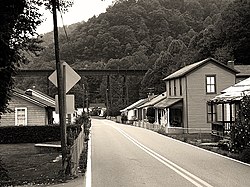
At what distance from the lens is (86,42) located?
6769cm

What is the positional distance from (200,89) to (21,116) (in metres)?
18.7

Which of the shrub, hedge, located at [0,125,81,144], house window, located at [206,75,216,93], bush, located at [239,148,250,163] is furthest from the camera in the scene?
the shrub

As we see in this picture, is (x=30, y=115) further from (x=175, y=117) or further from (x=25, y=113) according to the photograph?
(x=175, y=117)

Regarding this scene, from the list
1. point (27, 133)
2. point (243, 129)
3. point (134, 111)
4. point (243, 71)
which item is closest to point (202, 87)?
point (243, 71)

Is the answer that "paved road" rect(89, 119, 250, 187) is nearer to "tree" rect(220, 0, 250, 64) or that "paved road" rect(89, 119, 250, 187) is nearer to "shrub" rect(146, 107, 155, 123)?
"shrub" rect(146, 107, 155, 123)

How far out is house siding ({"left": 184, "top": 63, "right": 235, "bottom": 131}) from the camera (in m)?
45.8

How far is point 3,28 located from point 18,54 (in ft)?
6.10

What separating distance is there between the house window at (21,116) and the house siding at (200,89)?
16843 mm

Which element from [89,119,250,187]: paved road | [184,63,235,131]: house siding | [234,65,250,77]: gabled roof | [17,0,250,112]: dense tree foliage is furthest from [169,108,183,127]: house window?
[89,119,250,187]: paved road

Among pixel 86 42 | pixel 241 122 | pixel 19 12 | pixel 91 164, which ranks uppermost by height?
pixel 86 42

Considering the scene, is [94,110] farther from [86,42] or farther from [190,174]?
[190,174]

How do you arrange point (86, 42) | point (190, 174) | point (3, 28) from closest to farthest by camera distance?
1. point (190, 174)
2. point (3, 28)
3. point (86, 42)

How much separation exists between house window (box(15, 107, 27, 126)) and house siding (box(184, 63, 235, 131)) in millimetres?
16843

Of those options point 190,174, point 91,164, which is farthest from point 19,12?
point 190,174
